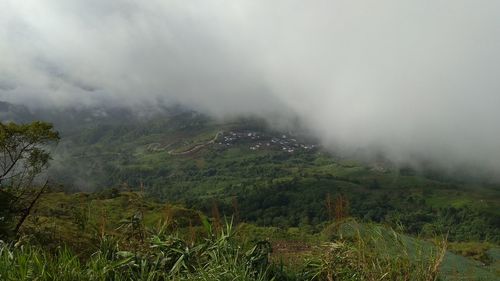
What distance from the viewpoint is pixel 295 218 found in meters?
138

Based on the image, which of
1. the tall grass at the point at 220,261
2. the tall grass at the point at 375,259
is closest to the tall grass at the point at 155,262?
the tall grass at the point at 220,261

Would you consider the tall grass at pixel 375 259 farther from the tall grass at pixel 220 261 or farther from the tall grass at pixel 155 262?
the tall grass at pixel 155 262

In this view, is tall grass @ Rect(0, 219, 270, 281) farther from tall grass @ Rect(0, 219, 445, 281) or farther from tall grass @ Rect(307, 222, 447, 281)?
tall grass @ Rect(307, 222, 447, 281)

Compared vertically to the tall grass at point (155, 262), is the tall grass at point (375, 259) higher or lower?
higher

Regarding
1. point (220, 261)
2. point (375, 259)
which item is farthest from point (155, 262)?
point (375, 259)

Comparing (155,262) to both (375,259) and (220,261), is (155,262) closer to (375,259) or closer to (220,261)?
(220,261)

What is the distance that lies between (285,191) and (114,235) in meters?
188

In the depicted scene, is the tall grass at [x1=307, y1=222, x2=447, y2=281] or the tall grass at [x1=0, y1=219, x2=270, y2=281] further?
the tall grass at [x1=0, y1=219, x2=270, y2=281]

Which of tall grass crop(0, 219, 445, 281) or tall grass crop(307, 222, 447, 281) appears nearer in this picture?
tall grass crop(307, 222, 447, 281)

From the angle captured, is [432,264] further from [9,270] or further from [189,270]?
[9,270]

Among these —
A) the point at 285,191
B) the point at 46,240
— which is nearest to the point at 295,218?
the point at 285,191

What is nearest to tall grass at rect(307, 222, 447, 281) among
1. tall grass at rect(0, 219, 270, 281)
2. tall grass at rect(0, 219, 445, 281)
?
tall grass at rect(0, 219, 445, 281)

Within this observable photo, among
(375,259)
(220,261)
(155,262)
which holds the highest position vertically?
(375,259)

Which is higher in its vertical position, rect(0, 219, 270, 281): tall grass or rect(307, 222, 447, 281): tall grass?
rect(307, 222, 447, 281): tall grass
